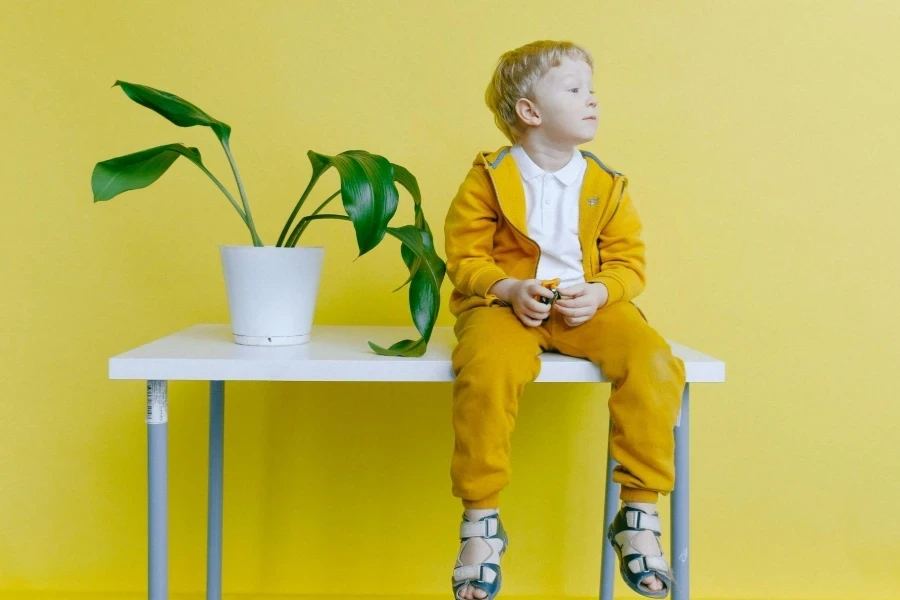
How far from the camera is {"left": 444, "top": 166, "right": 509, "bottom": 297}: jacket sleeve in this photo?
4.06ft

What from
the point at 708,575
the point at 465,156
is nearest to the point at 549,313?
the point at 465,156

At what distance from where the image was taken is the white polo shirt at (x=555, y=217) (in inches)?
48.3

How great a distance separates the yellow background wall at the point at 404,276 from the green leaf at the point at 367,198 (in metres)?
0.52

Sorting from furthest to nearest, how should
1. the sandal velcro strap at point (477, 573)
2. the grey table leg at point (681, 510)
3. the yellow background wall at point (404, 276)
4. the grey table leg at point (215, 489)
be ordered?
1. the yellow background wall at point (404, 276)
2. the grey table leg at point (215, 489)
3. the grey table leg at point (681, 510)
4. the sandal velcro strap at point (477, 573)

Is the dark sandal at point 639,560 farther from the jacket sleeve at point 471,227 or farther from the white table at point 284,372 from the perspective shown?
the jacket sleeve at point 471,227

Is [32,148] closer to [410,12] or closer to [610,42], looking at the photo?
[410,12]

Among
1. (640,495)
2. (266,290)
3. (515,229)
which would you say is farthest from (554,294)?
(266,290)

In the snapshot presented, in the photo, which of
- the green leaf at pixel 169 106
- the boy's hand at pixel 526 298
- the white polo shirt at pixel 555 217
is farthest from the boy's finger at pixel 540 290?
the green leaf at pixel 169 106

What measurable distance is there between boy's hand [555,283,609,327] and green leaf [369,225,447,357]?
0.16m

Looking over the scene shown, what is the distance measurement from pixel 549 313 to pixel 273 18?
2.58 ft

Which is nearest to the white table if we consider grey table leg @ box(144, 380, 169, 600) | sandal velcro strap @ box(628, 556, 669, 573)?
grey table leg @ box(144, 380, 169, 600)

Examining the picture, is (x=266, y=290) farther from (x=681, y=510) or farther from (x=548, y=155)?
(x=681, y=510)

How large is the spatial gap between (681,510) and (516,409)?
10.4 inches

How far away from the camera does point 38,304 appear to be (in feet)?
5.16
